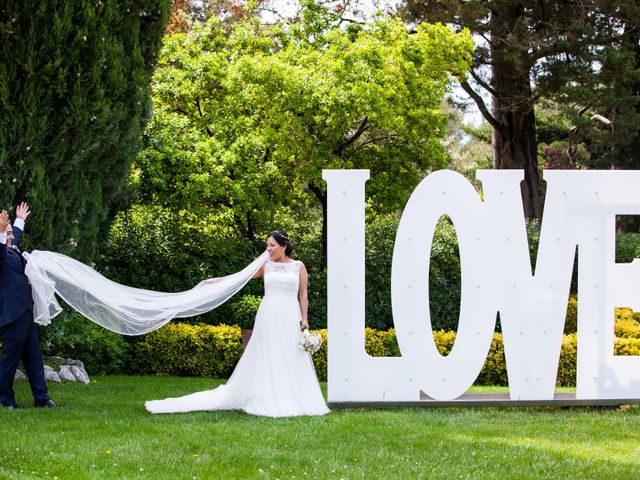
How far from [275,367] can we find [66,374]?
3723 mm

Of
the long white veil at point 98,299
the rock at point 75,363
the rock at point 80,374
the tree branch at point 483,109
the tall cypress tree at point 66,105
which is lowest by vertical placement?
the rock at point 80,374

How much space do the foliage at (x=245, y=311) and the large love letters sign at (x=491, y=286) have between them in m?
5.01

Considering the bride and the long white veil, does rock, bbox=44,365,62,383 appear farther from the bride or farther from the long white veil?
the bride

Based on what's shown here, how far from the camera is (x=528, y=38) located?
63.2 feet

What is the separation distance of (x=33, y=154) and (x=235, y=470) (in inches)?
209

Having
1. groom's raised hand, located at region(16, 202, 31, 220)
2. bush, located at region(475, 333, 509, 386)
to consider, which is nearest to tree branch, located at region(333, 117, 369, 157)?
bush, located at region(475, 333, 509, 386)

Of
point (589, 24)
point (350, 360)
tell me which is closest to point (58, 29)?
point (350, 360)

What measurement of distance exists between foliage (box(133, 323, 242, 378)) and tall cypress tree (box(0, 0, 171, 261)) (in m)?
2.52

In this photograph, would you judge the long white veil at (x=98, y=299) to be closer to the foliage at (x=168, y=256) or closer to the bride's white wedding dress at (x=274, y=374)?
the bride's white wedding dress at (x=274, y=374)

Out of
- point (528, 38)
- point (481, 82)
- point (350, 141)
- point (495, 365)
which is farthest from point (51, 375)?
point (481, 82)

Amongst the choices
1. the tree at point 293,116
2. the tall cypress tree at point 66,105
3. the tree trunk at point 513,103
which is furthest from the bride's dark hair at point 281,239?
the tree trunk at point 513,103

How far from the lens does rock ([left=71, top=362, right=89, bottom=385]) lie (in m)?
11.7

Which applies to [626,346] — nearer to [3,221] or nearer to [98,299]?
[98,299]

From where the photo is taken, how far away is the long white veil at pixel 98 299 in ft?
30.3
